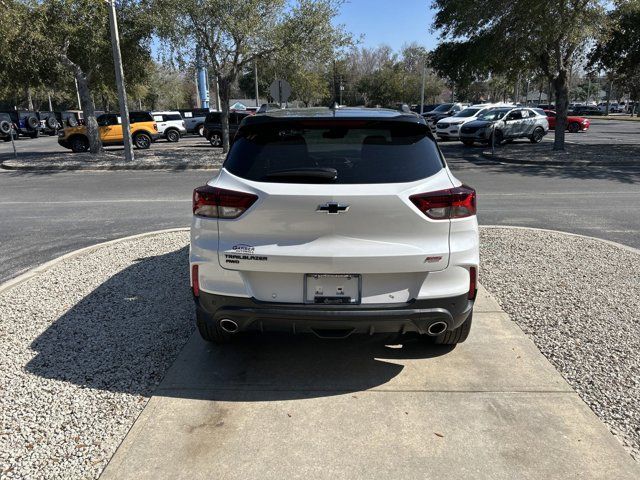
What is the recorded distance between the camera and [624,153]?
19.3 metres

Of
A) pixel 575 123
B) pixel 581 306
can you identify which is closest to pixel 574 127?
pixel 575 123

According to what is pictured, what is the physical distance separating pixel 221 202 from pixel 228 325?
789 mm

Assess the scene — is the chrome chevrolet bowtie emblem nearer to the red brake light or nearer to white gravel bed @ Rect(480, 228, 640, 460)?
the red brake light

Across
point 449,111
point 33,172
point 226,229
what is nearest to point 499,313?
point 226,229

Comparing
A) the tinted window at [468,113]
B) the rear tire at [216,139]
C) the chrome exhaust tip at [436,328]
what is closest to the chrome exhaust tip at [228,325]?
the chrome exhaust tip at [436,328]

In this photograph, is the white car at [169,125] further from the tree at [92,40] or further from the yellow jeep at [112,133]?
the tree at [92,40]

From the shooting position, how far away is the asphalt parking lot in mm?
7625

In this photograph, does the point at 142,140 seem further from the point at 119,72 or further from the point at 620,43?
the point at 620,43

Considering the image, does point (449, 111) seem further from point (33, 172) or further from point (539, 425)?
point (539, 425)

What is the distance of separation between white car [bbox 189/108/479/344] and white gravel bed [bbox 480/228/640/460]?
105cm

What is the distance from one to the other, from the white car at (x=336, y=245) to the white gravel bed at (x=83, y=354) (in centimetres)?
87

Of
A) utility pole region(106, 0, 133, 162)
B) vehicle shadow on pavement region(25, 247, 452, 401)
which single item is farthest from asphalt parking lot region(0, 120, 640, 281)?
utility pole region(106, 0, 133, 162)

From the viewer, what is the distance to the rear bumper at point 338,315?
10.1 feet

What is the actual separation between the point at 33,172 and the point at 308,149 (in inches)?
676
